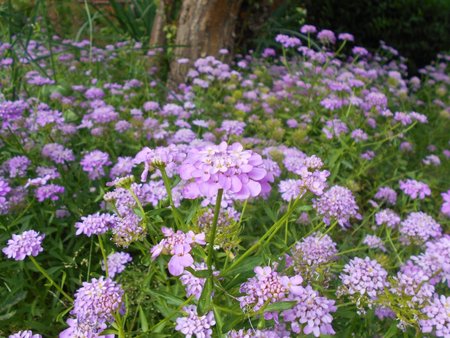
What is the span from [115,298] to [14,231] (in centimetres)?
87

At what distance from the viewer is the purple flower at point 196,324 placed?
3.81ft

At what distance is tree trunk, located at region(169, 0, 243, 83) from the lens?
165 inches

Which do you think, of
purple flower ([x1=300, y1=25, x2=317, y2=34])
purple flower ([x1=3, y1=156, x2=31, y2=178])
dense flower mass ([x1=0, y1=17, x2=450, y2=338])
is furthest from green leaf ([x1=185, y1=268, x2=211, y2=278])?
purple flower ([x1=300, y1=25, x2=317, y2=34])

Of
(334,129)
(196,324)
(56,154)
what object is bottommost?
(56,154)

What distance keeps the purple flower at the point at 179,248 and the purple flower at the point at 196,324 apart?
0.69ft

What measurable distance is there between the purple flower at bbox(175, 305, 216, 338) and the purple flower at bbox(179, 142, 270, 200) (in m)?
0.39

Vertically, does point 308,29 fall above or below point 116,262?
above

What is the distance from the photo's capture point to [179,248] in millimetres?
1034

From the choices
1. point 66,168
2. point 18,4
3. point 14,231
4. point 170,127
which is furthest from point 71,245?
point 18,4

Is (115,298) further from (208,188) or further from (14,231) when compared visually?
(14,231)

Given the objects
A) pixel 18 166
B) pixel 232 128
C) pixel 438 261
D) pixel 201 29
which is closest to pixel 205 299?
pixel 438 261

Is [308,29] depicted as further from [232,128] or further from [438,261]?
[438,261]

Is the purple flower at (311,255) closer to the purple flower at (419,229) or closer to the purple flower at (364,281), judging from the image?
the purple flower at (364,281)

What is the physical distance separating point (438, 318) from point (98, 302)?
34.6 inches
